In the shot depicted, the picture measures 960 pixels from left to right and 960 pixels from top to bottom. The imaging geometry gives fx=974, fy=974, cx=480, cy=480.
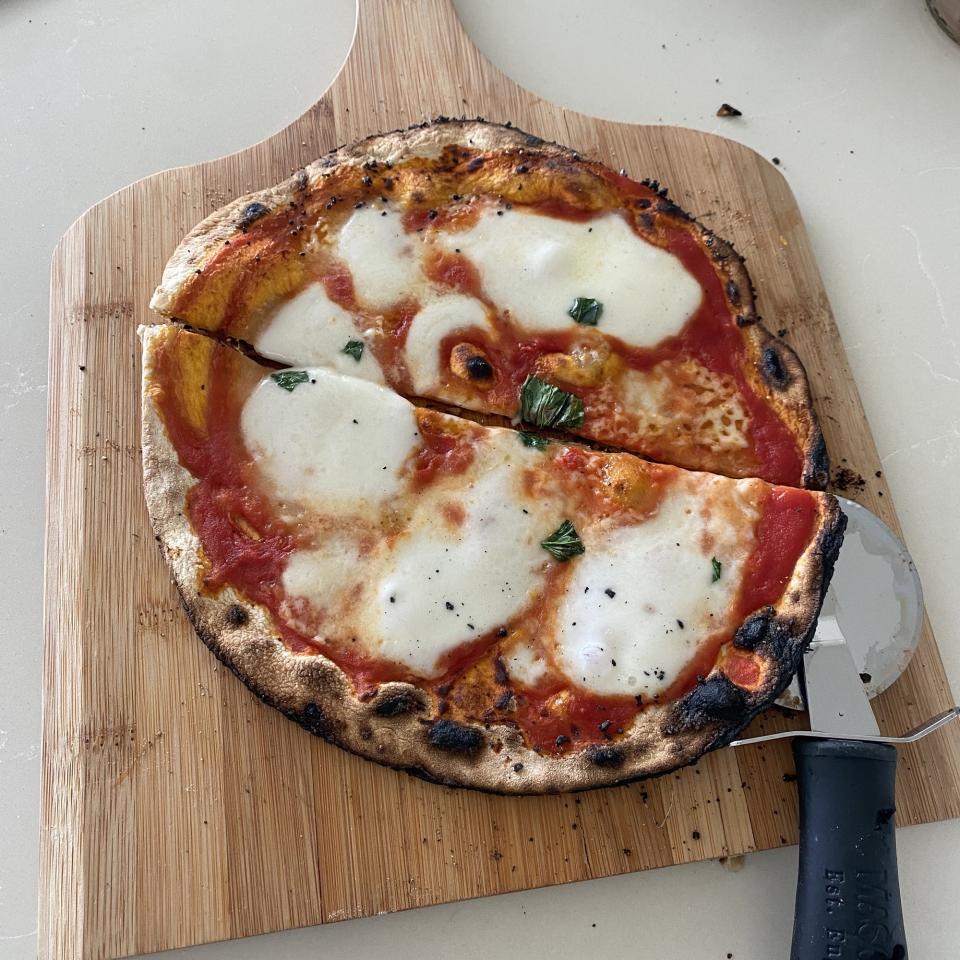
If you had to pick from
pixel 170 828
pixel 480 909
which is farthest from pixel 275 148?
pixel 480 909

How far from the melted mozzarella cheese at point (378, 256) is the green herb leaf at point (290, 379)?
0.31 metres

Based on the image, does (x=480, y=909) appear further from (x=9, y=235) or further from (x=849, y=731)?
(x=9, y=235)

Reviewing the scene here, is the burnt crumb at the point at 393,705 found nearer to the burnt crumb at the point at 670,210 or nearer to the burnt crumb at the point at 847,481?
the burnt crumb at the point at 847,481

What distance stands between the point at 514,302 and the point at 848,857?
1.89 m

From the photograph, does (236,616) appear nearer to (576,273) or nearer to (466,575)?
(466,575)

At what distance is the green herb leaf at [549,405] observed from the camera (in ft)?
9.99

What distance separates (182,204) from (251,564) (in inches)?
55.0

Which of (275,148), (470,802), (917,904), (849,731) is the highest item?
(275,148)

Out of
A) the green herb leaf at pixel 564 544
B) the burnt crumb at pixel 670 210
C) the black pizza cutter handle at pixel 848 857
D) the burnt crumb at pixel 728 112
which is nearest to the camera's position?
the black pizza cutter handle at pixel 848 857

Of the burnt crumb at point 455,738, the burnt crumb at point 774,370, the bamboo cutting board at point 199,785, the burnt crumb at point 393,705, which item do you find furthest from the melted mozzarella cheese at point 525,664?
the burnt crumb at point 774,370

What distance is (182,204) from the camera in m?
3.43

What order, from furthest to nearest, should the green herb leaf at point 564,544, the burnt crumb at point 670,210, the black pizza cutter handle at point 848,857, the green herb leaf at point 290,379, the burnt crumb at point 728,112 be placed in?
1. the burnt crumb at point 728,112
2. the burnt crumb at point 670,210
3. the green herb leaf at point 290,379
4. the green herb leaf at point 564,544
5. the black pizza cutter handle at point 848,857

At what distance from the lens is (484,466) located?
2.96m

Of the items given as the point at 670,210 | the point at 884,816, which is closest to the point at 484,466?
the point at 670,210
